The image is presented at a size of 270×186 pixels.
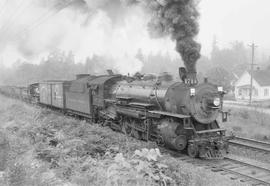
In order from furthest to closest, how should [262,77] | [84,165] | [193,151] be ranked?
[262,77] < [193,151] < [84,165]

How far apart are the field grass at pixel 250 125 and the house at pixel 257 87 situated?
27.6 metres

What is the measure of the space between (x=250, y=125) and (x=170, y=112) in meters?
8.86

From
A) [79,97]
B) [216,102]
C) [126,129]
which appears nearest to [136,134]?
[126,129]

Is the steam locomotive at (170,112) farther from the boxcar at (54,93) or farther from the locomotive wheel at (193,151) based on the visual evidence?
the boxcar at (54,93)

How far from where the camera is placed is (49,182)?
5566 millimetres

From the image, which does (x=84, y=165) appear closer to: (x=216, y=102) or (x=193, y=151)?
(x=193, y=151)

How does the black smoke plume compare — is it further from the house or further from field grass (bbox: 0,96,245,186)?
the house

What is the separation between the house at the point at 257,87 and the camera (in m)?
47.0

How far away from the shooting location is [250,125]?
684 inches

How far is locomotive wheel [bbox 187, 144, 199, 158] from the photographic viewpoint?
9781 millimetres

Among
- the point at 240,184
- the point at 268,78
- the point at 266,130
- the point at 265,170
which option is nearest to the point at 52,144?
the point at 240,184

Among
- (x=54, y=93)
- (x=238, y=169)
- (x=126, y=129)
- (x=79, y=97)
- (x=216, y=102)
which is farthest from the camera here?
(x=54, y=93)

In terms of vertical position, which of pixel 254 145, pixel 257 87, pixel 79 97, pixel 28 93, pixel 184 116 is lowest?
pixel 254 145

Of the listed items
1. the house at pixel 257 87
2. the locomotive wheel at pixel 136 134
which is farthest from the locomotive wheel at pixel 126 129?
the house at pixel 257 87
